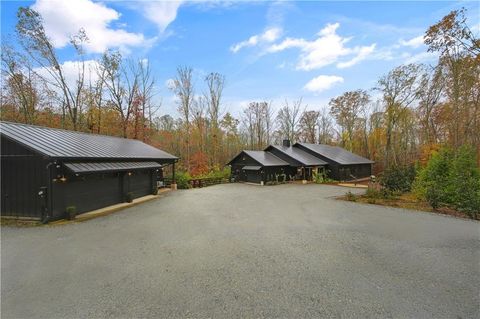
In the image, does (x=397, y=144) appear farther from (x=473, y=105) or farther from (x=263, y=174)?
(x=263, y=174)

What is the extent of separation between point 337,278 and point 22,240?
26.4ft

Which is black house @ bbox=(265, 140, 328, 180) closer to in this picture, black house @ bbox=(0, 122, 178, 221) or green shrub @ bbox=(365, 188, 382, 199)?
green shrub @ bbox=(365, 188, 382, 199)

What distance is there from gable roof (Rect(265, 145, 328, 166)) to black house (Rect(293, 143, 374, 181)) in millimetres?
564

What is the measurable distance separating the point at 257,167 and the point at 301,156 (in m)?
6.03

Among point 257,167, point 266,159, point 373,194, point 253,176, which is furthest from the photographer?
point 266,159

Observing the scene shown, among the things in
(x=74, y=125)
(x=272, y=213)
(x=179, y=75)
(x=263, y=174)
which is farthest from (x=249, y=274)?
(x=179, y=75)

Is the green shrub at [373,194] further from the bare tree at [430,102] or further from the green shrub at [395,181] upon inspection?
the bare tree at [430,102]

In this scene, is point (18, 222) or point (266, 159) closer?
point (18, 222)

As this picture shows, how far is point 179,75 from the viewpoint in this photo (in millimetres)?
27891

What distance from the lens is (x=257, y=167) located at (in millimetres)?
21953

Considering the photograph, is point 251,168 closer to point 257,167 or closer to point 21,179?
point 257,167

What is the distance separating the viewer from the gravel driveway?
337 cm

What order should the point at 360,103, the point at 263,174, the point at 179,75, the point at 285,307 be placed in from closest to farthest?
the point at 285,307, the point at 263,174, the point at 179,75, the point at 360,103

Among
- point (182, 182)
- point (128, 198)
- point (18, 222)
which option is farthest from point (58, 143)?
point (182, 182)
